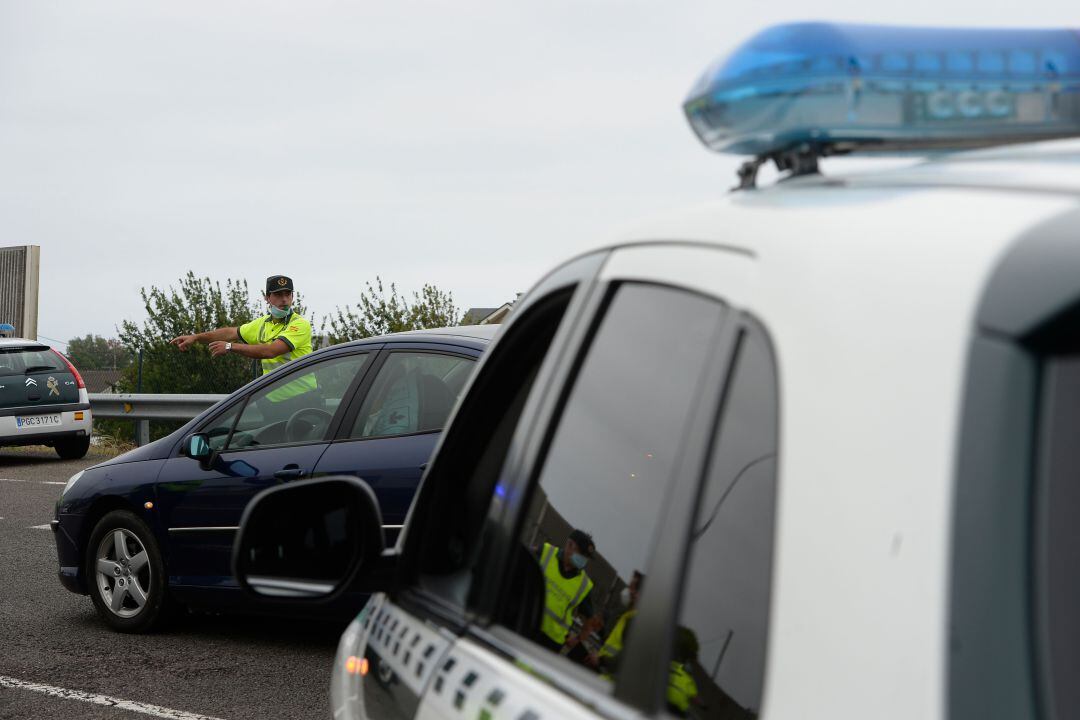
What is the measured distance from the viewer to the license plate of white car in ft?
59.5

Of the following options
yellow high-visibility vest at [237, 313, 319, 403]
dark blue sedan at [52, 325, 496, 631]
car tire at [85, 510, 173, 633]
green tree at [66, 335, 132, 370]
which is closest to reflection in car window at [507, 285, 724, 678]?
dark blue sedan at [52, 325, 496, 631]

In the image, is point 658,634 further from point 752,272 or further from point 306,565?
point 306,565

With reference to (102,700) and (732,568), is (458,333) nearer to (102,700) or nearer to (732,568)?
(102,700)

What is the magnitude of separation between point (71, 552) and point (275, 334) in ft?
9.88

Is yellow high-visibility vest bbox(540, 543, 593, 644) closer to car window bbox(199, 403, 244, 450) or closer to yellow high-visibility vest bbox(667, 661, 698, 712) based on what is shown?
yellow high-visibility vest bbox(667, 661, 698, 712)

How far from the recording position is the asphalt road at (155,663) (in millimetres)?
5816

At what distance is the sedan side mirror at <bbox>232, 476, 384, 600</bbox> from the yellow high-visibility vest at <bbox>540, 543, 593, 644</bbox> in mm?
328

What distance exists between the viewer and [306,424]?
6.89 m

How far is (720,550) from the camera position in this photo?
146 cm

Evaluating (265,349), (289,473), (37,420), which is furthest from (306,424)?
(37,420)

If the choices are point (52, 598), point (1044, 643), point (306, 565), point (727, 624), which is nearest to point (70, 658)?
point (52, 598)

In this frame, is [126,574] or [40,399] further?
[40,399]

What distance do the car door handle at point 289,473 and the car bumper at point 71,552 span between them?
154 centimetres

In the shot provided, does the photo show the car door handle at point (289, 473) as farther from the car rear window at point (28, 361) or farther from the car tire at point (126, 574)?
the car rear window at point (28, 361)
